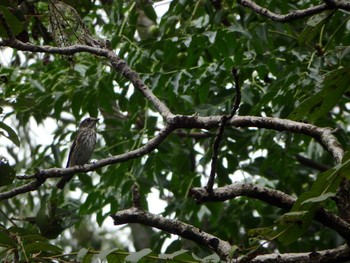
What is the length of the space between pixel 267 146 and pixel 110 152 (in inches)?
57.9

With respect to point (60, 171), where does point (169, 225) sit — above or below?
below

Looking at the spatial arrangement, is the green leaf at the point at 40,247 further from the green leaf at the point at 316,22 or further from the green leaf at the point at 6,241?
the green leaf at the point at 316,22

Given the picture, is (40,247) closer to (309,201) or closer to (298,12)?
(309,201)

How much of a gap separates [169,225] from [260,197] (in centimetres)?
43

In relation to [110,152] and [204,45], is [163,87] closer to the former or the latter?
[204,45]

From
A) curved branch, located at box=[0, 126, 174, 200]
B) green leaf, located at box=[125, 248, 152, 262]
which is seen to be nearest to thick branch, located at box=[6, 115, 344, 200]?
curved branch, located at box=[0, 126, 174, 200]

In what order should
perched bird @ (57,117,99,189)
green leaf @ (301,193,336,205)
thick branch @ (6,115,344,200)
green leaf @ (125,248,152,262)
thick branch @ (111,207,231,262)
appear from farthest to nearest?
perched bird @ (57,117,99,189)
thick branch @ (6,115,344,200)
thick branch @ (111,207,231,262)
green leaf @ (125,248,152,262)
green leaf @ (301,193,336,205)

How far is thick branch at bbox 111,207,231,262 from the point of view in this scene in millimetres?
3533

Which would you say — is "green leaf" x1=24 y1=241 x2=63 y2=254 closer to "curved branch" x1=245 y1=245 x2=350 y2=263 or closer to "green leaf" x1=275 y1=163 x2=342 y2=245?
"curved branch" x1=245 y1=245 x2=350 y2=263

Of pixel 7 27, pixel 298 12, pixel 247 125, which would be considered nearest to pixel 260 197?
pixel 247 125

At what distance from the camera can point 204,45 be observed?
5.77 meters

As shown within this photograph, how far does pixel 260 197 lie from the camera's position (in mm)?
3633

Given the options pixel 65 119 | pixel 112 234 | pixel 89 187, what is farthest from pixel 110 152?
pixel 112 234

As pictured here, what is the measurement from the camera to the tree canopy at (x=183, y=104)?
377 cm
